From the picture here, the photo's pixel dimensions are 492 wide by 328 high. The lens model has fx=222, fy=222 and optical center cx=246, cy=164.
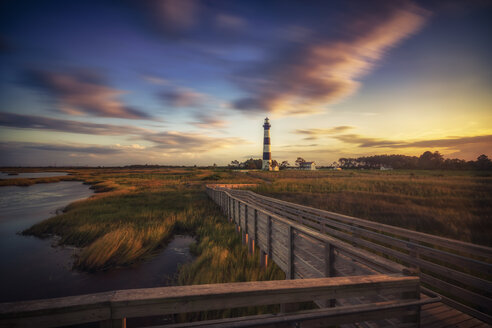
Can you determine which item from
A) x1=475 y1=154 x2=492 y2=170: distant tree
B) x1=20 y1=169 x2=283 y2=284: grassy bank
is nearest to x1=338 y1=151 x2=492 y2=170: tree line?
x1=475 y1=154 x2=492 y2=170: distant tree

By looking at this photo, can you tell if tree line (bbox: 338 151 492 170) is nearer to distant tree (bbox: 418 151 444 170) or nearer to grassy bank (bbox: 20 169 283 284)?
distant tree (bbox: 418 151 444 170)

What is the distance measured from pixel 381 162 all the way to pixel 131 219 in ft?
571

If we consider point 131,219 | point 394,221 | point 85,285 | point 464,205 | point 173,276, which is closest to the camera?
point 85,285

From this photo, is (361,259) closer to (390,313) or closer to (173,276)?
(390,313)

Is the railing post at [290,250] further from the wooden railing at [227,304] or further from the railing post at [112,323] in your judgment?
the railing post at [112,323]

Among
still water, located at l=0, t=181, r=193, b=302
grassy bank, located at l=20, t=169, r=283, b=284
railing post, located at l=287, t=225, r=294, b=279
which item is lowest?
still water, located at l=0, t=181, r=193, b=302

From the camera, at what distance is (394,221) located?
11.3 metres

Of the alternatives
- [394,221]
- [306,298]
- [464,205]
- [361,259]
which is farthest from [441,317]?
[464,205]

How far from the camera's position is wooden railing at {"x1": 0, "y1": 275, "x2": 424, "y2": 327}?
1543mm

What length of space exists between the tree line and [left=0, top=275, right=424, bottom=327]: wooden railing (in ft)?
377

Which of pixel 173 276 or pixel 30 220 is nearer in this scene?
Answer: pixel 173 276

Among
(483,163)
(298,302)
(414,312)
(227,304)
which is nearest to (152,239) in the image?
(227,304)

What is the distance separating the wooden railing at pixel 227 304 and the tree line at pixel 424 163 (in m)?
115

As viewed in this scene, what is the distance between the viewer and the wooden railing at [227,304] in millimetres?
1543
